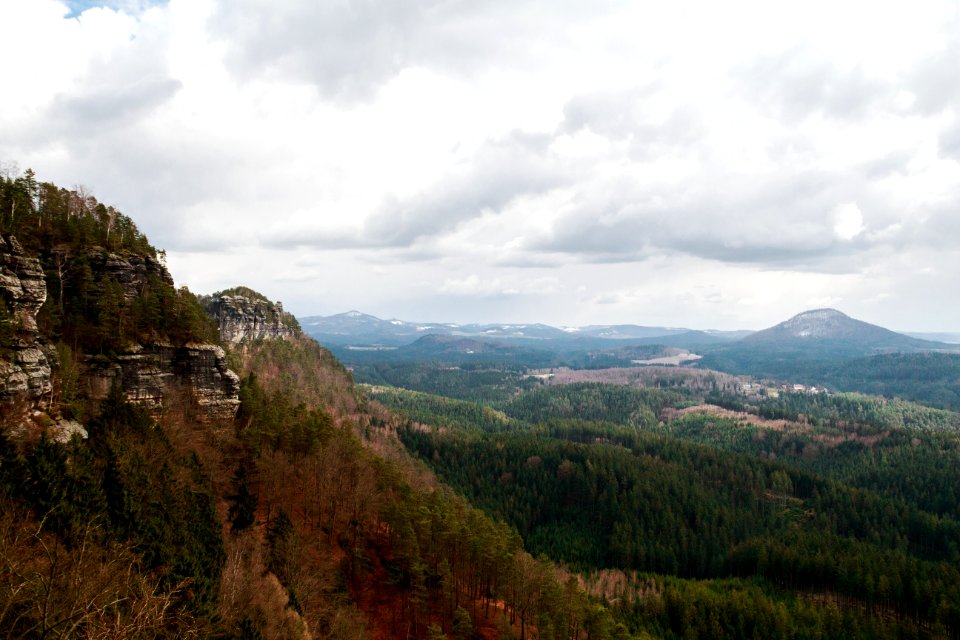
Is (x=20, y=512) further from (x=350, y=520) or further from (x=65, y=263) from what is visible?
(x=350, y=520)

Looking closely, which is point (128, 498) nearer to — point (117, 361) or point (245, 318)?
point (117, 361)

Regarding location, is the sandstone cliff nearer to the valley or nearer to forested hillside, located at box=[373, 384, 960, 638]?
the valley

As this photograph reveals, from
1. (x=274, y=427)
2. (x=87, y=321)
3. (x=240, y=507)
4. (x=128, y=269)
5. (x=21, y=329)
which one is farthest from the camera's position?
(x=274, y=427)

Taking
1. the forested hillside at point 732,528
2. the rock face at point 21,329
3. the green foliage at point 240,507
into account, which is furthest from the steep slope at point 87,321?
the forested hillside at point 732,528

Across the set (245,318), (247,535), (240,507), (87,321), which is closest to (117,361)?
(87,321)

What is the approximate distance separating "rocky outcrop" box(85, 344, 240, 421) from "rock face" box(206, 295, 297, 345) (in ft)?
216

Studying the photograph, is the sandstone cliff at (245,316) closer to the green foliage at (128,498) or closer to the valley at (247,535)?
the valley at (247,535)

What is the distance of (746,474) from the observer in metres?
160

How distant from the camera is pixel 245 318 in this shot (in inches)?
5330

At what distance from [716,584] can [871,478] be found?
127 meters

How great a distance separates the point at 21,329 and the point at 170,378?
16234 millimetres

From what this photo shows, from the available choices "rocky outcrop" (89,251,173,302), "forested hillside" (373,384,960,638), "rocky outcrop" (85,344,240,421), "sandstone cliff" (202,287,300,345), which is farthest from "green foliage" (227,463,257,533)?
"sandstone cliff" (202,287,300,345)

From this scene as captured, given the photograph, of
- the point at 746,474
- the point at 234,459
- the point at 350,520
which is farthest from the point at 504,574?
the point at 746,474

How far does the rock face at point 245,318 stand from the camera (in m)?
128
